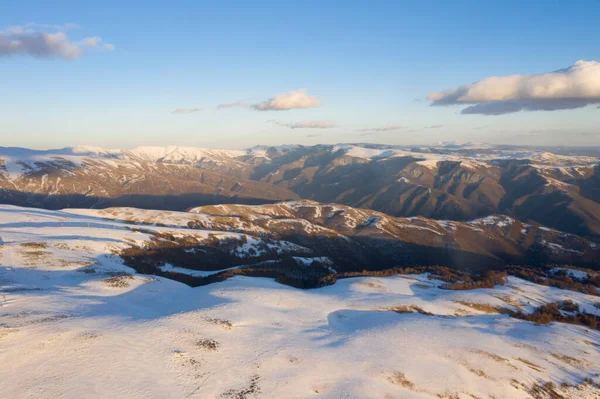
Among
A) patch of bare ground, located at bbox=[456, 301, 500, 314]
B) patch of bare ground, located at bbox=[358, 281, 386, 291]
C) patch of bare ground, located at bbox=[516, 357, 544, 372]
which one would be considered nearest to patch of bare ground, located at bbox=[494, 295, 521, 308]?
patch of bare ground, located at bbox=[456, 301, 500, 314]

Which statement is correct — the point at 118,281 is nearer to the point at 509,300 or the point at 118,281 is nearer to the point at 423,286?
the point at 423,286

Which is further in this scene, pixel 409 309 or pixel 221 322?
pixel 409 309

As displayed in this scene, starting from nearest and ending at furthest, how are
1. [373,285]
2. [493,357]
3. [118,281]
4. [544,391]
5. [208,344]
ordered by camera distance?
[208,344] < [544,391] < [493,357] < [118,281] < [373,285]

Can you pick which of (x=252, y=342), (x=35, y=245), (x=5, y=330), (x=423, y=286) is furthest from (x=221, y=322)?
(x=35, y=245)

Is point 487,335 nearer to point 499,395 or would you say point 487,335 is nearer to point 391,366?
point 499,395

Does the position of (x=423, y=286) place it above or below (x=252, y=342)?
below

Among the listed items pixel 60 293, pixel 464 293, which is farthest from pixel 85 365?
pixel 464 293
